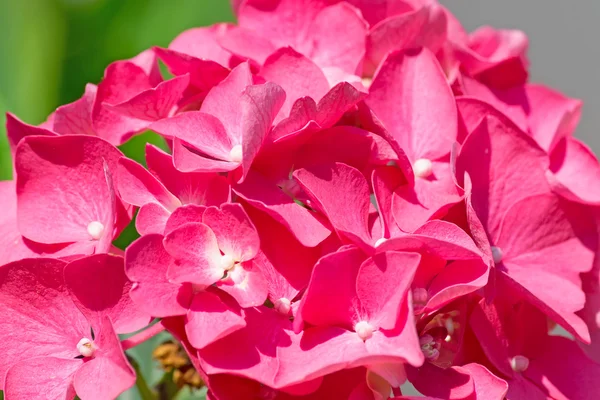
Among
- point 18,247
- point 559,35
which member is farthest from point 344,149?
point 559,35

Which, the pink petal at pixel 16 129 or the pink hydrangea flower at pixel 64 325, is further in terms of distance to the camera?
the pink petal at pixel 16 129

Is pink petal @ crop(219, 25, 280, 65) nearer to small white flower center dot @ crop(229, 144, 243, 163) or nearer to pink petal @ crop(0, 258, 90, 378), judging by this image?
small white flower center dot @ crop(229, 144, 243, 163)

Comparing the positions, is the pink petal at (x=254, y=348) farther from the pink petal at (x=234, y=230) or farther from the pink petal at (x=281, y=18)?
the pink petal at (x=281, y=18)

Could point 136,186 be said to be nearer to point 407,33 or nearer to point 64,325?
point 64,325

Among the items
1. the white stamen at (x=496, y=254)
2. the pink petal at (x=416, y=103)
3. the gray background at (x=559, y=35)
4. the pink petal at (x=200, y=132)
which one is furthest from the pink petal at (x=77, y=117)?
the gray background at (x=559, y=35)

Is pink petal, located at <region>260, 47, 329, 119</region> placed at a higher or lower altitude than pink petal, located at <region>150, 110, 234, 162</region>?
higher

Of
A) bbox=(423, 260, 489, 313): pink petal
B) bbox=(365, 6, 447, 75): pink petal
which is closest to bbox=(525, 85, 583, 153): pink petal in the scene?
bbox=(365, 6, 447, 75): pink petal

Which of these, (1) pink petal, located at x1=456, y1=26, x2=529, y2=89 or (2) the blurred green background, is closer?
(1) pink petal, located at x1=456, y1=26, x2=529, y2=89
